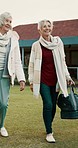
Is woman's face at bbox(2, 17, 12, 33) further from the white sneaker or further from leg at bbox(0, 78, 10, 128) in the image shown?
the white sneaker

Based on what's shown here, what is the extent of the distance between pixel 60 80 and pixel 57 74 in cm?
9

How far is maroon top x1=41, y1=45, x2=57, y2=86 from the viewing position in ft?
17.1

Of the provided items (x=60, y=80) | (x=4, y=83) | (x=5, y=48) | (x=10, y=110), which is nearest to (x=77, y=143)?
A: (x=60, y=80)

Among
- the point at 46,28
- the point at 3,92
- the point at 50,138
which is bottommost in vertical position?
the point at 50,138

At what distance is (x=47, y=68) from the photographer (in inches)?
206

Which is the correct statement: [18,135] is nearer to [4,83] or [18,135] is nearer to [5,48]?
[4,83]

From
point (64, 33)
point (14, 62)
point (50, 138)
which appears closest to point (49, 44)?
point (14, 62)

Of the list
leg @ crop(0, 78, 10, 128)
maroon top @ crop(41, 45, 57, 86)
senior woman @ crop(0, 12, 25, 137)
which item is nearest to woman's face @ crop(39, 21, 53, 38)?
maroon top @ crop(41, 45, 57, 86)

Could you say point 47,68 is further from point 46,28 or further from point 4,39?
point 4,39

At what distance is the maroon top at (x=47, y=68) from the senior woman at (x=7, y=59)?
31 cm

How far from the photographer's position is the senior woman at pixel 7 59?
520 cm

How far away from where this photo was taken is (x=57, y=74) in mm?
5207

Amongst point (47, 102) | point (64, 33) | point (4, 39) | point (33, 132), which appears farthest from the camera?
point (64, 33)

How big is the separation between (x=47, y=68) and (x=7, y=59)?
0.57 metres
